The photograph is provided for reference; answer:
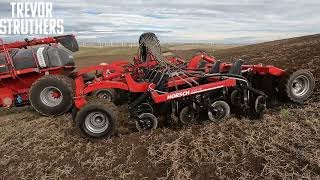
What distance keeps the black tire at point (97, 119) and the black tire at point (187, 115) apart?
53.1 inches

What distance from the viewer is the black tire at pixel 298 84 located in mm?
7910

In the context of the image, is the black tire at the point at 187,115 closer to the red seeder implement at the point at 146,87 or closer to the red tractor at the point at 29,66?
the red seeder implement at the point at 146,87

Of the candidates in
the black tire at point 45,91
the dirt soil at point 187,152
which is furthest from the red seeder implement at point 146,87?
the dirt soil at point 187,152

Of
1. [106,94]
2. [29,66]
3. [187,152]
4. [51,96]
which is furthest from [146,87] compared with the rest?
[29,66]

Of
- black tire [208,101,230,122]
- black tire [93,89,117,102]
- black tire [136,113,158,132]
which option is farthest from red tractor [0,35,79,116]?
black tire [208,101,230,122]

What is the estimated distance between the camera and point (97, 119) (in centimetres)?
717

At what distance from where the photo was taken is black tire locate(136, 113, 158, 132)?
7.29 meters

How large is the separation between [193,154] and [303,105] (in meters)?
3.30

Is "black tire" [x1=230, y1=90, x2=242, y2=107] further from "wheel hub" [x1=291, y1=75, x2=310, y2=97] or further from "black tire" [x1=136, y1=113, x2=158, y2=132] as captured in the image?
"black tire" [x1=136, y1=113, x2=158, y2=132]

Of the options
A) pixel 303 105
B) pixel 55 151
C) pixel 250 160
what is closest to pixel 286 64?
pixel 303 105

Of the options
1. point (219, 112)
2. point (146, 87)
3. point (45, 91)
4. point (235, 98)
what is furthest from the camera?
point (45, 91)

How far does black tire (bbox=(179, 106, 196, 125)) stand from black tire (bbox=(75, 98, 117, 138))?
4.43 ft

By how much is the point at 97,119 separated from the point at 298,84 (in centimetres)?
443

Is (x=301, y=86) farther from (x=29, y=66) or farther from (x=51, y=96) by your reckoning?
(x=29, y=66)
